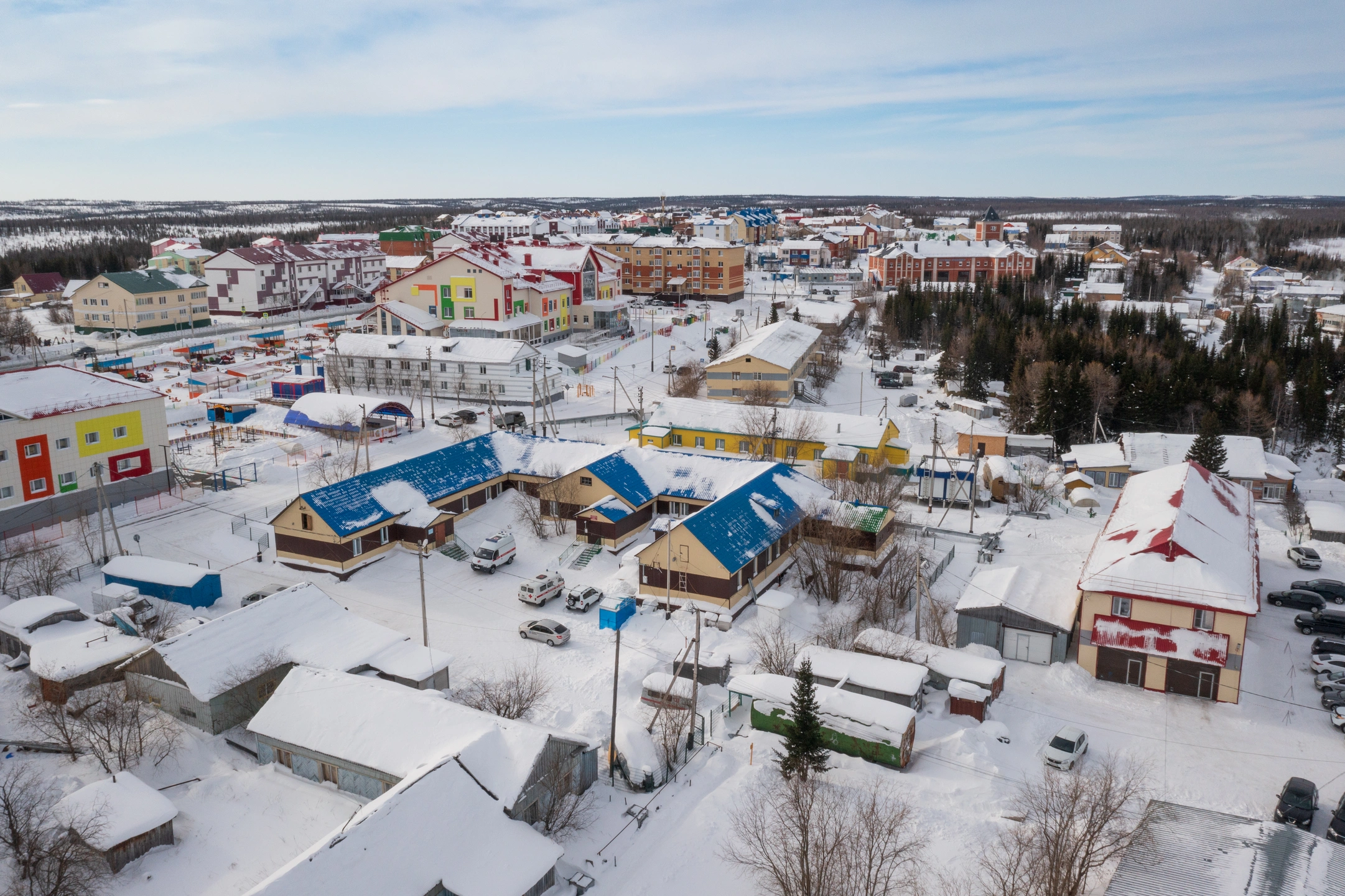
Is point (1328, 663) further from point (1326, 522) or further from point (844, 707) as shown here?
point (844, 707)

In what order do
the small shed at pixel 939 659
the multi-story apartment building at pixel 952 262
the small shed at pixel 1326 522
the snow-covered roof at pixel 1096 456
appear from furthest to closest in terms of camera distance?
the multi-story apartment building at pixel 952 262 → the snow-covered roof at pixel 1096 456 → the small shed at pixel 1326 522 → the small shed at pixel 939 659

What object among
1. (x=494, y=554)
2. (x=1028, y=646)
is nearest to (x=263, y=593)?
(x=494, y=554)

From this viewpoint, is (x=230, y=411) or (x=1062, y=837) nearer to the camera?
(x=1062, y=837)

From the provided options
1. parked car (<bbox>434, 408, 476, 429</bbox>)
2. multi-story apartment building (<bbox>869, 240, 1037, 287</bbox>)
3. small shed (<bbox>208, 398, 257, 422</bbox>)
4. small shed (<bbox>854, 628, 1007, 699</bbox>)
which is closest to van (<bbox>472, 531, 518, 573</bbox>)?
small shed (<bbox>854, 628, 1007, 699</bbox>)

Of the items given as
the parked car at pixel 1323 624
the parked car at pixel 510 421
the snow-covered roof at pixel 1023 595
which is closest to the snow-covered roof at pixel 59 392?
the parked car at pixel 510 421

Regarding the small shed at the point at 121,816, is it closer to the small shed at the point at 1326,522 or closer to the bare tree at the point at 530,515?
the bare tree at the point at 530,515

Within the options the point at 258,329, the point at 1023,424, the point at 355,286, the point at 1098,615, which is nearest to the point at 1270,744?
the point at 1098,615

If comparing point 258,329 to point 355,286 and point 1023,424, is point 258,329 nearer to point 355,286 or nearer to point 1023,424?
point 355,286
